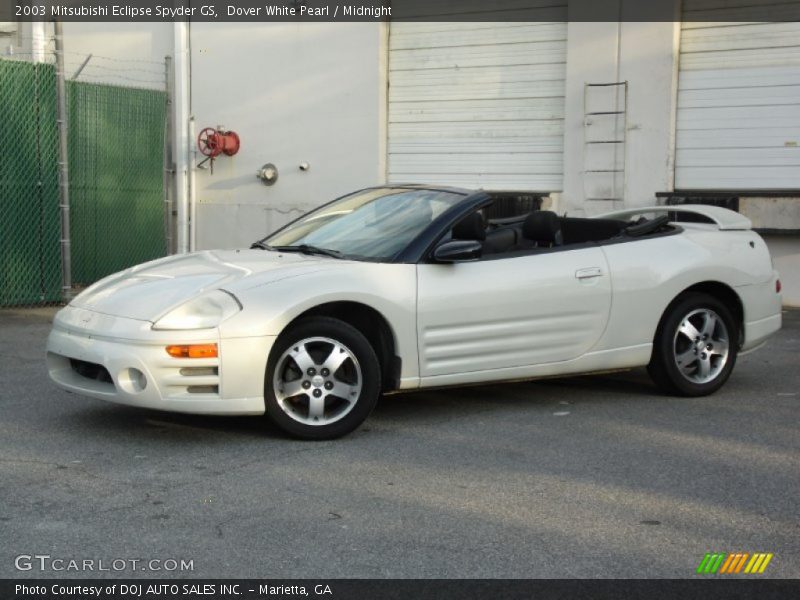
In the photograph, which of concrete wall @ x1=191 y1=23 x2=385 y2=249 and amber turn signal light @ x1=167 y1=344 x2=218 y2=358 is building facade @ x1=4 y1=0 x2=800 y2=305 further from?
amber turn signal light @ x1=167 y1=344 x2=218 y2=358

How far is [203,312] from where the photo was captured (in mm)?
5531

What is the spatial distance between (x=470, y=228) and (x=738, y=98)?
741cm

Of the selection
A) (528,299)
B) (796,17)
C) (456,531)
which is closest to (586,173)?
(796,17)

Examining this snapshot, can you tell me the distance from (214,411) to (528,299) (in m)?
2.10

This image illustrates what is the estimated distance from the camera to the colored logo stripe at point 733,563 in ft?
13.0

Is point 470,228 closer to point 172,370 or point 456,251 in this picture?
point 456,251

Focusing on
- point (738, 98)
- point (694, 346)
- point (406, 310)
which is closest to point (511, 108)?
point (738, 98)

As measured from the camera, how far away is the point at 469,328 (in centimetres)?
625

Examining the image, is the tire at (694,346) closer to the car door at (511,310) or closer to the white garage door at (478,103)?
the car door at (511,310)

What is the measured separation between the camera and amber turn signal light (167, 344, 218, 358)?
17.8 feet

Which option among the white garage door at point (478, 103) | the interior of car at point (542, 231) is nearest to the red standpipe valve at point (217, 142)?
the white garage door at point (478, 103)
